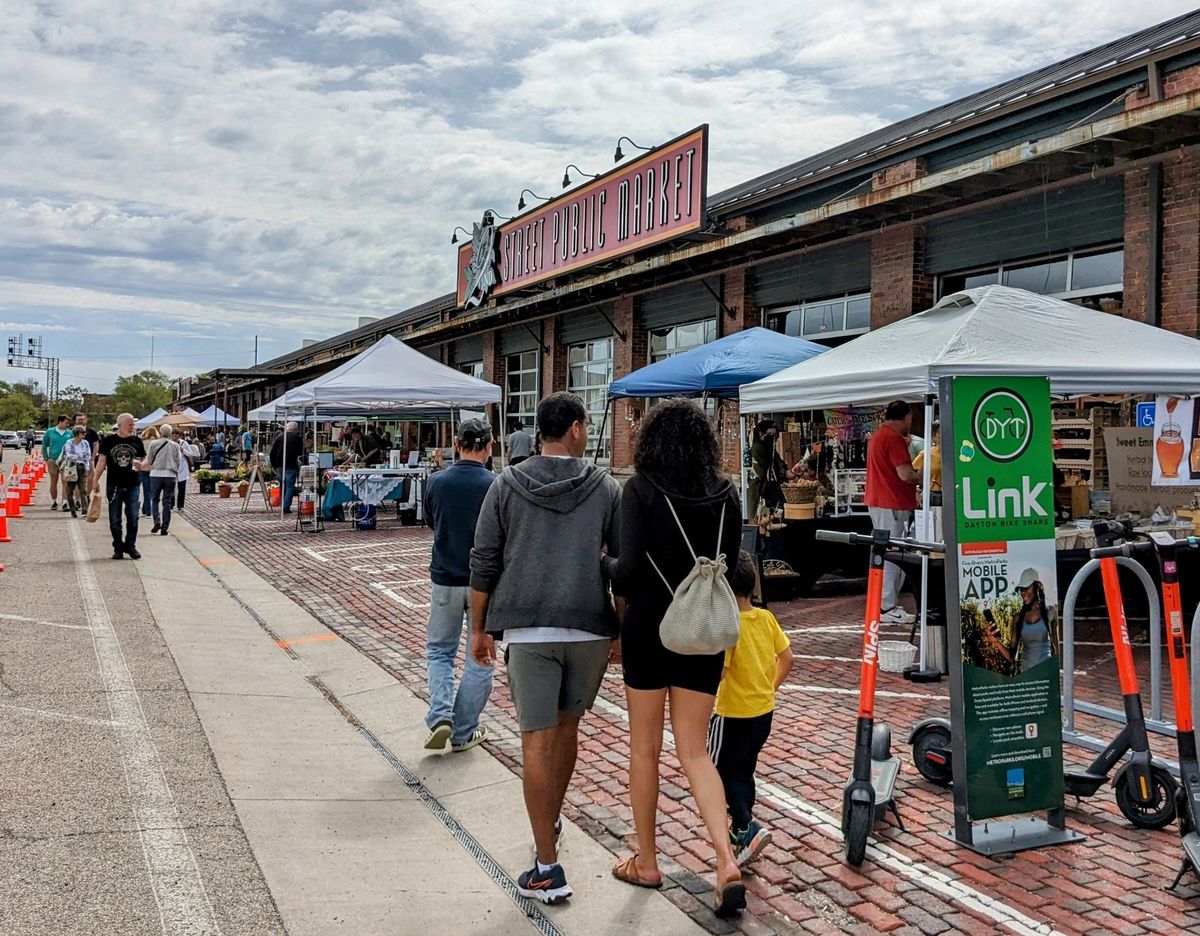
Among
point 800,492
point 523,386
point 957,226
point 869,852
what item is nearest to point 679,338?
point 957,226

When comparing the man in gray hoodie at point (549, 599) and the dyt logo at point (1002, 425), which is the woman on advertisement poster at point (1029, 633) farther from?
the man in gray hoodie at point (549, 599)

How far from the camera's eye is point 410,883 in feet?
13.1

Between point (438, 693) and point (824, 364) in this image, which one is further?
point (824, 364)

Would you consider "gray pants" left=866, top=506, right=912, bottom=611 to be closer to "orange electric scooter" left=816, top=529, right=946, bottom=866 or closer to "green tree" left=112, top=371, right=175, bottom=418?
"orange electric scooter" left=816, top=529, right=946, bottom=866

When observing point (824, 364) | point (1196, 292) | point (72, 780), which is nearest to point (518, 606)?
point (72, 780)

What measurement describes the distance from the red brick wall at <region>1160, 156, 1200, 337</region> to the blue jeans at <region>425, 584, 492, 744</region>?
7922 mm

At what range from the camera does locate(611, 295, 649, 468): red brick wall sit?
19.7 metres

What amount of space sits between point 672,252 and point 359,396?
565 centimetres

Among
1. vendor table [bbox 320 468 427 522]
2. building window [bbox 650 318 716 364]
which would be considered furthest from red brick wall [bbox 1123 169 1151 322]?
vendor table [bbox 320 468 427 522]

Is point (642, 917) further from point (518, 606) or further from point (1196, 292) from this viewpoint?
point (1196, 292)

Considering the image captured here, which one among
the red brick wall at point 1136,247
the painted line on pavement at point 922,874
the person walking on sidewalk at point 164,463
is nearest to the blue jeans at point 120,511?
the person walking on sidewalk at point 164,463

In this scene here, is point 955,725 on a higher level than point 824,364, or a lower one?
lower

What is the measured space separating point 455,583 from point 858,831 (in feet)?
8.23

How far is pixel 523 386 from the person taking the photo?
85.2 ft
